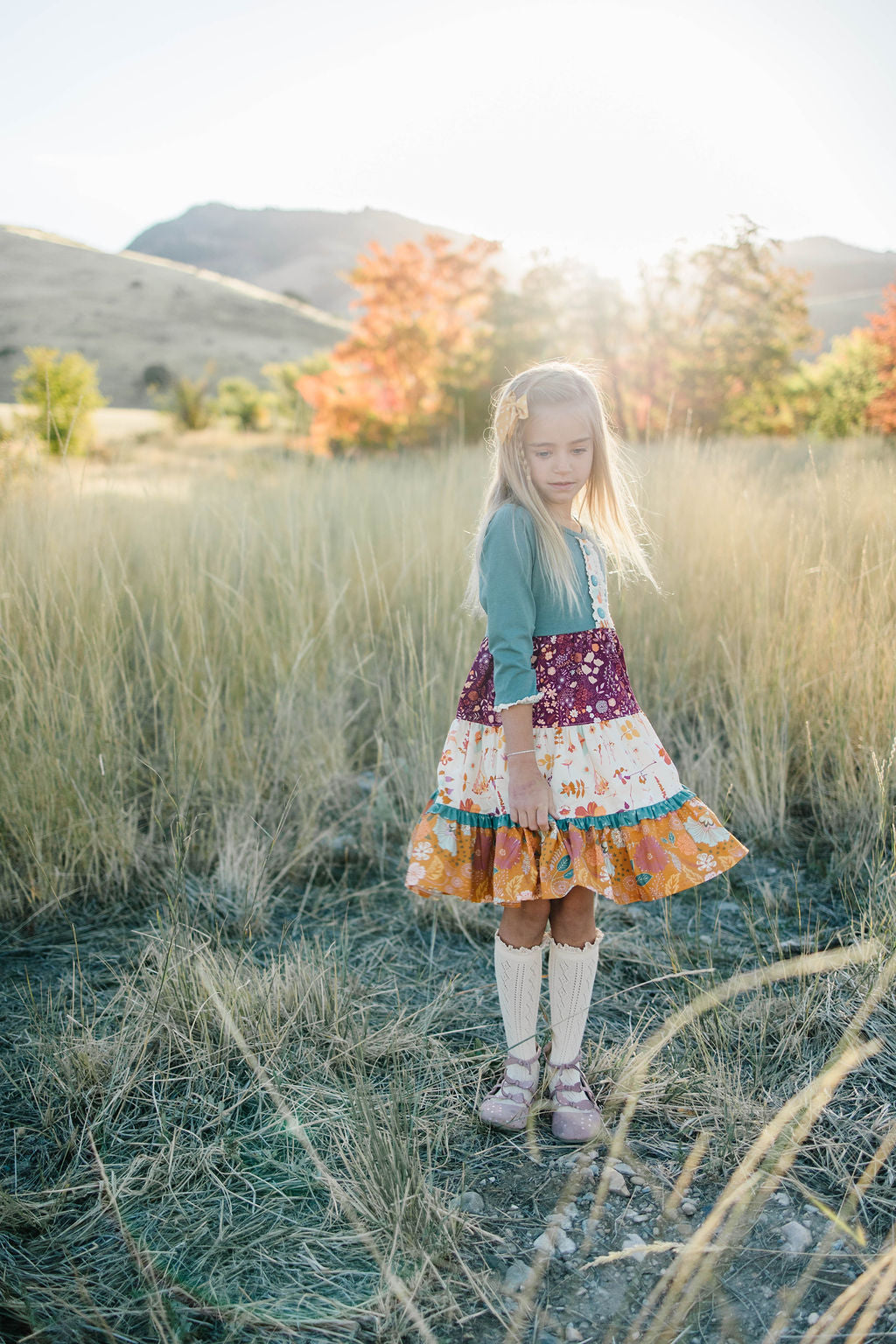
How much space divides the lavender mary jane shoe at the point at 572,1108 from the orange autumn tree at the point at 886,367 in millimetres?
7234

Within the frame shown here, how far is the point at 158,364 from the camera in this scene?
40.6m

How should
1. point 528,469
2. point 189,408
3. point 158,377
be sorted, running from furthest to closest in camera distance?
point 158,377
point 189,408
point 528,469

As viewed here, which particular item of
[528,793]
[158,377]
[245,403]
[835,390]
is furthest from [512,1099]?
[158,377]

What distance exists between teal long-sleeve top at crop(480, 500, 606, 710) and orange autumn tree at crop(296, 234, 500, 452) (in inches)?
412

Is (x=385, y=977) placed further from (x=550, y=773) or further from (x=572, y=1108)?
(x=550, y=773)

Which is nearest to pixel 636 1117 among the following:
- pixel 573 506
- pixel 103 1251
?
pixel 103 1251

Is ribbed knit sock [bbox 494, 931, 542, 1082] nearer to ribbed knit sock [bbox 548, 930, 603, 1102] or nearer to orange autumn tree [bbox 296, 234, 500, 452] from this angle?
ribbed knit sock [bbox 548, 930, 603, 1102]

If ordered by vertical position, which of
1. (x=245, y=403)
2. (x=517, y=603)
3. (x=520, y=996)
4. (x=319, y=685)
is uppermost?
(x=245, y=403)

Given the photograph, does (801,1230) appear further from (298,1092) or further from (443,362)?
(443,362)

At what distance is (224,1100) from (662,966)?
112cm

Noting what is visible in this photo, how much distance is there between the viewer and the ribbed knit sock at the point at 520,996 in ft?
5.36

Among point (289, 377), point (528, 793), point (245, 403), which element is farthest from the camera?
point (289, 377)

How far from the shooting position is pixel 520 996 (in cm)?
164

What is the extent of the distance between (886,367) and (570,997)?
34.4ft
